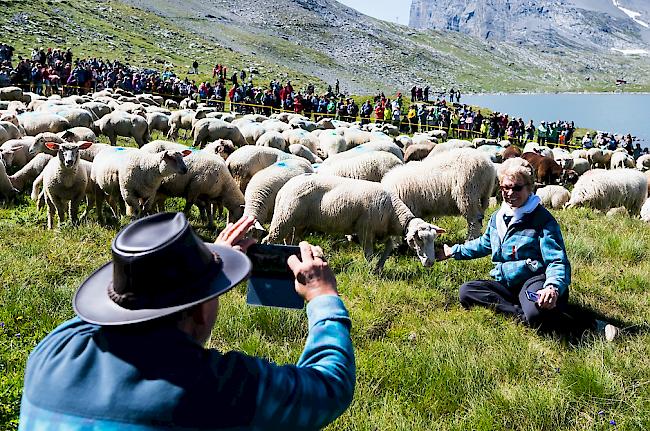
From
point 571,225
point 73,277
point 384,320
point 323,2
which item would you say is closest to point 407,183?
point 571,225

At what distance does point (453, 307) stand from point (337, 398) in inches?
156

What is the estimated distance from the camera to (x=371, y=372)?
12.8 feet

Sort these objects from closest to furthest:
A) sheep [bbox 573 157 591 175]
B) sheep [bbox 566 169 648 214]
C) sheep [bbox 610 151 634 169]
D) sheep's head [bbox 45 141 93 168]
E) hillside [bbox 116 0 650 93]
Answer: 1. sheep's head [bbox 45 141 93 168]
2. sheep [bbox 566 169 648 214]
3. sheep [bbox 573 157 591 175]
4. sheep [bbox 610 151 634 169]
5. hillside [bbox 116 0 650 93]

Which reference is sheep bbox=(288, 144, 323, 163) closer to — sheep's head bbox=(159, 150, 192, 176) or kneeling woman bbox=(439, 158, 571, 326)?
sheep's head bbox=(159, 150, 192, 176)

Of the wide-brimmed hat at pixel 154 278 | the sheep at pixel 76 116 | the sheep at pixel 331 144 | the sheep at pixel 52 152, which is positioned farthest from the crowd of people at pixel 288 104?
the wide-brimmed hat at pixel 154 278

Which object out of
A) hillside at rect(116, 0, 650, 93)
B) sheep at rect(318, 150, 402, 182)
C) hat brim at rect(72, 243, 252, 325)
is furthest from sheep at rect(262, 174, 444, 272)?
hillside at rect(116, 0, 650, 93)

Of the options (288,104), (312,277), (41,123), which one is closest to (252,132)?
(41,123)

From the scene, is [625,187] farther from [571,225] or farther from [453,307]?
[453,307]

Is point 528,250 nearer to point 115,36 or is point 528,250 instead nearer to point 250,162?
point 250,162

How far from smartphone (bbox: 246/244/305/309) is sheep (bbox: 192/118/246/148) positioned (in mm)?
15645

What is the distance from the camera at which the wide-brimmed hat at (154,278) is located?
1.47m

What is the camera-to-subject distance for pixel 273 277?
228cm

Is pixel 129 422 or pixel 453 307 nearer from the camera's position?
pixel 129 422

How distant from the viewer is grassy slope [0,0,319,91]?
56.7 m
